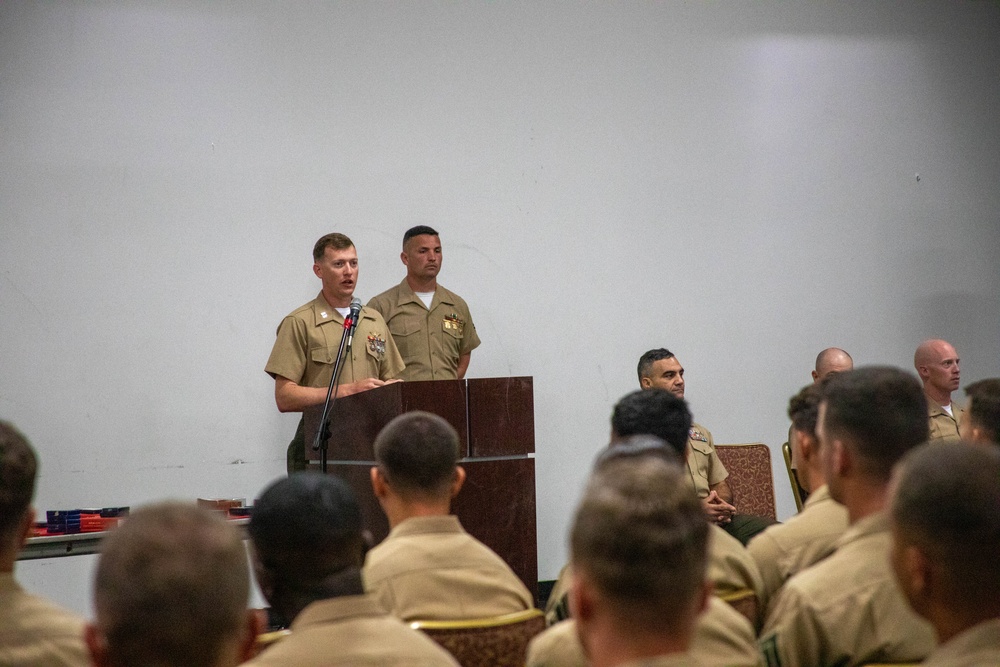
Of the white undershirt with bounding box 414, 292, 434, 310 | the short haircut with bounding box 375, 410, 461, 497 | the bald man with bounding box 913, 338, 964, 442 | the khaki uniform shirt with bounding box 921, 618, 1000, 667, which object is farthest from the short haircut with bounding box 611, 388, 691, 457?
the bald man with bounding box 913, 338, 964, 442

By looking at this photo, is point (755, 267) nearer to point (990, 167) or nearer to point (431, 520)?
point (990, 167)

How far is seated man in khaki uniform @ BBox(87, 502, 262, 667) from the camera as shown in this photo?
1.11 m

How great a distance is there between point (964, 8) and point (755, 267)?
7.48 feet

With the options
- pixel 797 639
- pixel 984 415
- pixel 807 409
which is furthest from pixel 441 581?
pixel 984 415

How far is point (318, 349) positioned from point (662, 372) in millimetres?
1618

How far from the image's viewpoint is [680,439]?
2582mm

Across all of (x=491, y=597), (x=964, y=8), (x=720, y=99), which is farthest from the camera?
(x=964, y=8)

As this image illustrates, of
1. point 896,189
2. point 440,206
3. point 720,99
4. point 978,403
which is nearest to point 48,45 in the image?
point 440,206

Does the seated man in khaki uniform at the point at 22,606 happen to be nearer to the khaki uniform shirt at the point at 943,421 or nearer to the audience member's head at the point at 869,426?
the audience member's head at the point at 869,426

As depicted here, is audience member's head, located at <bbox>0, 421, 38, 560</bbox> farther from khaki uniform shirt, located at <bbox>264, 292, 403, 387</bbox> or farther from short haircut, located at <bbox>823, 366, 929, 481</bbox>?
khaki uniform shirt, located at <bbox>264, 292, 403, 387</bbox>

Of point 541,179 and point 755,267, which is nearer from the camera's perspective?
point 541,179

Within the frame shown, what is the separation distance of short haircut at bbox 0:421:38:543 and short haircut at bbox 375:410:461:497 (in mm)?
885

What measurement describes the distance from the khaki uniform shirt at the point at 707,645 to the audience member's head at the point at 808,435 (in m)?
0.87

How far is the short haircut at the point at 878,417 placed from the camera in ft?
6.56
